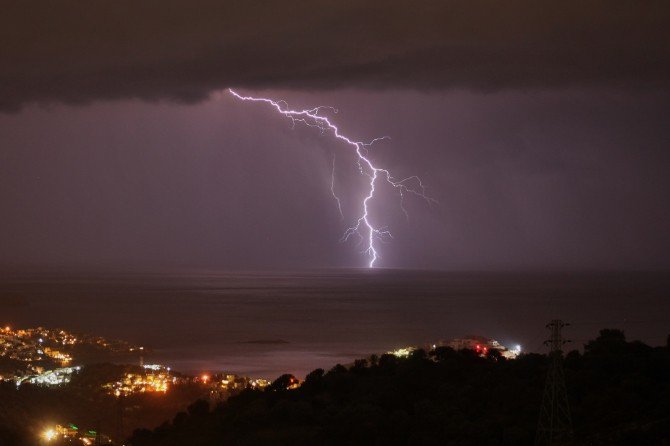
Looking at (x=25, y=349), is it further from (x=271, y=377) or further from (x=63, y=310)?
(x=63, y=310)

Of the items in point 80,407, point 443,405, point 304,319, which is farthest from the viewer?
point 304,319

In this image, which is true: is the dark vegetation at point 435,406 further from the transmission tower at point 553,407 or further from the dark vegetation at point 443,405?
the transmission tower at point 553,407

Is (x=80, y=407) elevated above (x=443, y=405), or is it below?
below

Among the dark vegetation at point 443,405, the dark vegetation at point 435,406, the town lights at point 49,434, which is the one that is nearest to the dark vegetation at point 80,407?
the dark vegetation at point 435,406

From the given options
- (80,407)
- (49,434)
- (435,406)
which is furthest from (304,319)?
(435,406)

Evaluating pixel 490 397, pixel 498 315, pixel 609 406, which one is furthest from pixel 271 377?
pixel 498 315

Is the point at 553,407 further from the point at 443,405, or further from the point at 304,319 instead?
the point at 304,319

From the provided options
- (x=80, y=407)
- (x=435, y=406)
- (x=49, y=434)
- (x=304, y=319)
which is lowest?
(x=49, y=434)
